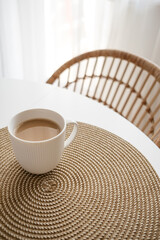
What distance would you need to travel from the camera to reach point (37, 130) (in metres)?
0.45

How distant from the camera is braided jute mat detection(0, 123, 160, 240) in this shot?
372 millimetres

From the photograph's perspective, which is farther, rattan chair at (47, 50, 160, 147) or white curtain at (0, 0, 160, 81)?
white curtain at (0, 0, 160, 81)

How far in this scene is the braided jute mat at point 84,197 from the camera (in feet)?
1.22

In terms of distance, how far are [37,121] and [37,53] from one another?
1.19m

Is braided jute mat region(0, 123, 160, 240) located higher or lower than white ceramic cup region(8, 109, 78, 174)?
lower

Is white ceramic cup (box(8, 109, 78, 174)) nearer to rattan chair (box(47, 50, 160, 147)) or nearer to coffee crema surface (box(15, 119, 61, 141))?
coffee crema surface (box(15, 119, 61, 141))

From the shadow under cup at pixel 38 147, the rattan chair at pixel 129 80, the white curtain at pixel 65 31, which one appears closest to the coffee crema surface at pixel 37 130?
the shadow under cup at pixel 38 147

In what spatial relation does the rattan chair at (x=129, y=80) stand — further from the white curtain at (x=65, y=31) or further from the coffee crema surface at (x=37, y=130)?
the coffee crema surface at (x=37, y=130)

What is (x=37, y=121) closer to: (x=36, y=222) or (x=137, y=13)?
(x=36, y=222)

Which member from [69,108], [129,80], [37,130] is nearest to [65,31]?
[129,80]

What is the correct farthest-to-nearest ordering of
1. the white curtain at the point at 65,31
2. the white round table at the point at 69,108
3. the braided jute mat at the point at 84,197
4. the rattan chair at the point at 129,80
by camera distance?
the white curtain at the point at 65,31 < the rattan chair at the point at 129,80 < the white round table at the point at 69,108 < the braided jute mat at the point at 84,197

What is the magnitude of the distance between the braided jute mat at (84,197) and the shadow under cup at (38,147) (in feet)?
0.12

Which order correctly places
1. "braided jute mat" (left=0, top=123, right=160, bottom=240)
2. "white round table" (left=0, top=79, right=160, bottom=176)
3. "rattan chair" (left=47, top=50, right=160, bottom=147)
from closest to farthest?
"braided jute mat" (left=0, top=123, right=160, bottom=240) < "white round table" (left=0, top=79, right=160, bottom=176) < "rattan chair" (left=47, top=50, right=160, bottom=147)

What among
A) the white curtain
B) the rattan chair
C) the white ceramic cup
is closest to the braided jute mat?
the white ceramic cup
